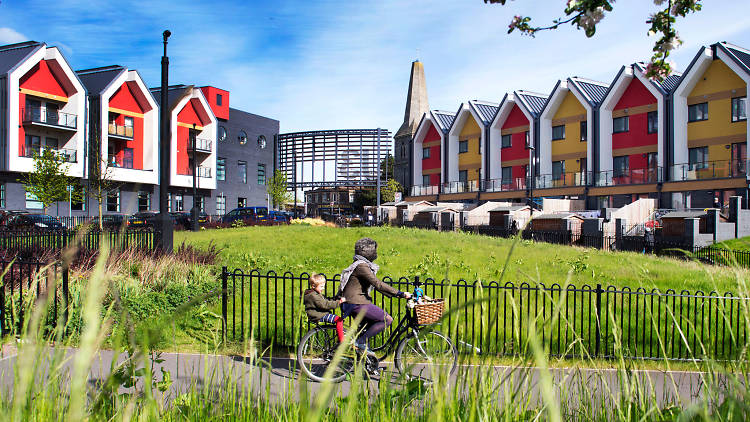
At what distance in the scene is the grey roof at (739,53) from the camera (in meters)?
33.4

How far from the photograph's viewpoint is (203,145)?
53688 mm

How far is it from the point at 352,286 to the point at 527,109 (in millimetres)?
43764

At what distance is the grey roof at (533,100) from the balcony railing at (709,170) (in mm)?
13901

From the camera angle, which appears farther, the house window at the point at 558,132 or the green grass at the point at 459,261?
the house window at the point at 558,132

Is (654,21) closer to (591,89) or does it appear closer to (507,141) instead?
(591,89)

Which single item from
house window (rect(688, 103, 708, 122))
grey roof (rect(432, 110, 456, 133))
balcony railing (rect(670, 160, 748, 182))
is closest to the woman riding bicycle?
balcony railing (rect(670, 160, 748, 182))

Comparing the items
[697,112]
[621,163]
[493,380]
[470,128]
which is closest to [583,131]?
[621,163]

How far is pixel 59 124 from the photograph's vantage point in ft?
128

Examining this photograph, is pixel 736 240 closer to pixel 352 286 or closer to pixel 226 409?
pixel 352 286

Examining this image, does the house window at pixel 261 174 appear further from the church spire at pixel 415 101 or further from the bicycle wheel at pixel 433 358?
the bicycle wheel at pixel 433 358

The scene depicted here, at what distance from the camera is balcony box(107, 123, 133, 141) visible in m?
43.6

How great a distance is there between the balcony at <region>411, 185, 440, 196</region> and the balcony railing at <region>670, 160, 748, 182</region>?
22.4m

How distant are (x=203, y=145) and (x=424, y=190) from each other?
22.1 m

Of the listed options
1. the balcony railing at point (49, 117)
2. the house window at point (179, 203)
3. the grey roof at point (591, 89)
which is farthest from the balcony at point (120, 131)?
the grey roof at point (591, 89)
